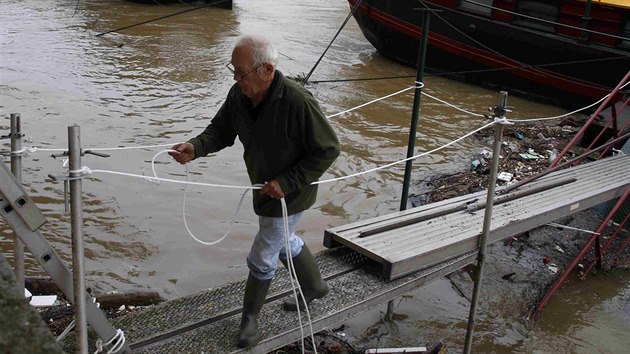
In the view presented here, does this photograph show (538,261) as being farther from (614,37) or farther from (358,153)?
(614,37)

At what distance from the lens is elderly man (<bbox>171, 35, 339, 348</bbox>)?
289 cm

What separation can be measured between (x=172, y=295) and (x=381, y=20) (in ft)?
36.4

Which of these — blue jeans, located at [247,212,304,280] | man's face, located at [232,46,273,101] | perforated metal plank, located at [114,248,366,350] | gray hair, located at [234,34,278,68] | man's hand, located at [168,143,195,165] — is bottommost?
perforated metal plank, located at [114,248,366,350]

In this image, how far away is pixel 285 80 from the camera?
303 centimetres

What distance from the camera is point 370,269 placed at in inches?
167

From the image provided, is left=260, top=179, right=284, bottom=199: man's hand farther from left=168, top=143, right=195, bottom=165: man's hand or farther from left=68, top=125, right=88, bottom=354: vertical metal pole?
left=68, top=125, right=88, bottom=354: vertical metal pole

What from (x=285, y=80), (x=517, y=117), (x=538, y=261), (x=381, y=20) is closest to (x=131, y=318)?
(x=285, y=80)

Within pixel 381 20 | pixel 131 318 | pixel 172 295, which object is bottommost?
pixel 172 295

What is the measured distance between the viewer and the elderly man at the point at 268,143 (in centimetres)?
289

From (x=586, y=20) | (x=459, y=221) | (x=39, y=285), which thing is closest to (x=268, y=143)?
(x=459, y=221)

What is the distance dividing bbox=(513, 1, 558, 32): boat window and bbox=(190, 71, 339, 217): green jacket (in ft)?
32.9

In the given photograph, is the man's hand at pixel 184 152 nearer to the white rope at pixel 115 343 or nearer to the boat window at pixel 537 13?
the white rope at pixel 115 343

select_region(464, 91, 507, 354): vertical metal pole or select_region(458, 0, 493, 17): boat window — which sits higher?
select_region(458, 0, 493, 17): boat window

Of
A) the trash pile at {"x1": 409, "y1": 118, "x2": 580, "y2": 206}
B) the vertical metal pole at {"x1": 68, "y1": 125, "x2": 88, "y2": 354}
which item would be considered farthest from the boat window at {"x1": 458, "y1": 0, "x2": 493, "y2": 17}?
the vertical metal pole at {"x1": 68, "y1": 125, "x2": 88, "y2": 354}
